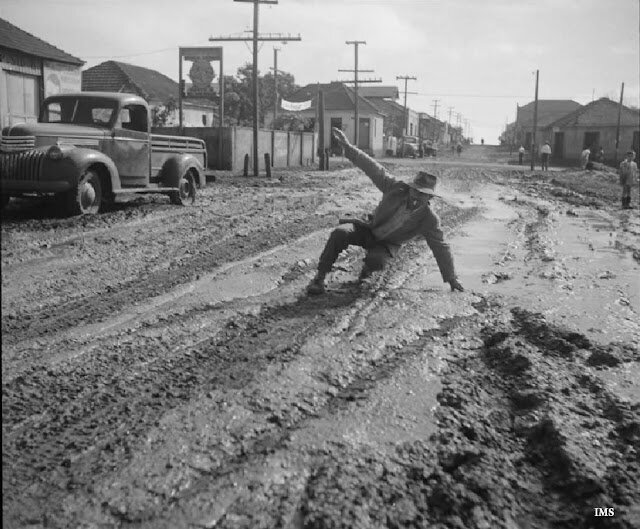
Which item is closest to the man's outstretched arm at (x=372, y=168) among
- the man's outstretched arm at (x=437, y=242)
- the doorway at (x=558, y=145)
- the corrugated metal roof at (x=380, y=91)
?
the man's outstretched arm at (x=437, y=242)

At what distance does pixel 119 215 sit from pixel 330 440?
23.9 ft

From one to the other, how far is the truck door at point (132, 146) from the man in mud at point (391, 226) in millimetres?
4745

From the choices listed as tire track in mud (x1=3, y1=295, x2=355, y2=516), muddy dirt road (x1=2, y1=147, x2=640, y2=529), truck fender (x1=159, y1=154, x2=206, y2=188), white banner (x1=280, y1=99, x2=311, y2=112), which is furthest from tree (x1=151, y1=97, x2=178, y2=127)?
tire track in mud (x1=3, y1=295, x2=355, y2=516)

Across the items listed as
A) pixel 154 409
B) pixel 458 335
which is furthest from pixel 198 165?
pixel 154 409

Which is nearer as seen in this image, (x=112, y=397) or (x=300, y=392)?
(x=112, y=397)

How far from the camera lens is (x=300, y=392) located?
3.53m

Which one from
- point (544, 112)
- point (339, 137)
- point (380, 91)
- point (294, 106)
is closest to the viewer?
point (339, 137)

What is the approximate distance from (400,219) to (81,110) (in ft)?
18.5

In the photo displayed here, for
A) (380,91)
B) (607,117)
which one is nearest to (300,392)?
(607,117)

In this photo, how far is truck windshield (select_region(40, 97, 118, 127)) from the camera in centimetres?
902

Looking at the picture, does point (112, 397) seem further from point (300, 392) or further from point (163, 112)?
point (163, 112)

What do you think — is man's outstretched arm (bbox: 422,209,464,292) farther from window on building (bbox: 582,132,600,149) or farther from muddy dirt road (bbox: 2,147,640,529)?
window on building (bbox: 582,132,600,149)

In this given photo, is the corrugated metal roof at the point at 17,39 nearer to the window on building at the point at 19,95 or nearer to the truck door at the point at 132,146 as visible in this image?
the window on building at the point at 19,95

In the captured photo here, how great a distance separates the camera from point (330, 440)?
295 cm
